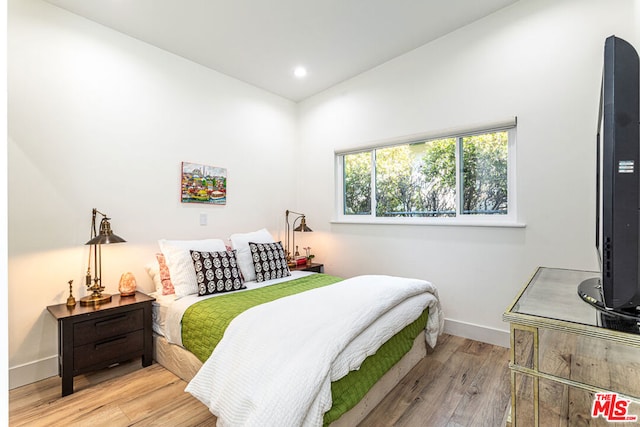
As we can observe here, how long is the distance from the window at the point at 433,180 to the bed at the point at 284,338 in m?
1.00

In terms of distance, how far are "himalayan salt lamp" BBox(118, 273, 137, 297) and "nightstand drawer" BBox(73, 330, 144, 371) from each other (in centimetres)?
37

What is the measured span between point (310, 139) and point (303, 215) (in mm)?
1083

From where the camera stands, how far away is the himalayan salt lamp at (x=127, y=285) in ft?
8.14

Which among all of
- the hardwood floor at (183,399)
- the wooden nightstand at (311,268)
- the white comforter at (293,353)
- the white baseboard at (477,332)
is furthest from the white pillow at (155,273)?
the white baseboard at (477,332)

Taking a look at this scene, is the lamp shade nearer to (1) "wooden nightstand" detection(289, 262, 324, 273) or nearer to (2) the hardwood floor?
(2) the hardwood floor

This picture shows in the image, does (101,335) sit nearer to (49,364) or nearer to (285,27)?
(49,364)

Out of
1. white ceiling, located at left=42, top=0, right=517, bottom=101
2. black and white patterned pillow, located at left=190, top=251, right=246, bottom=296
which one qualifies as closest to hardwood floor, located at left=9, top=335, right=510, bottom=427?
black and white patterned pillow, located at left=190, top=251, right=246, bottom=296

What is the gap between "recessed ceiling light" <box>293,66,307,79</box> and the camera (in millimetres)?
3398

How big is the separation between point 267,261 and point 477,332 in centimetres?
211

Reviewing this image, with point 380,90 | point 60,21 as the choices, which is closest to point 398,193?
point 380,90

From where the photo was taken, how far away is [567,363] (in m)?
0.88

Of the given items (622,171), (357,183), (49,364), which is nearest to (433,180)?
(357,183)

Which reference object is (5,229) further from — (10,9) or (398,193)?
(398,193)

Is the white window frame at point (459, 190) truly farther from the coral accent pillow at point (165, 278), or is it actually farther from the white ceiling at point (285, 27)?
the coral accent pillow at point (165, 278)
